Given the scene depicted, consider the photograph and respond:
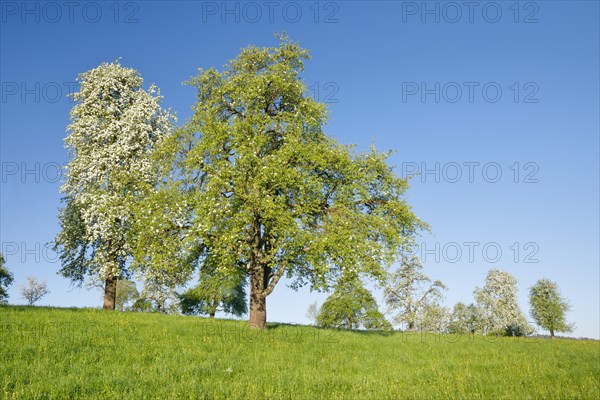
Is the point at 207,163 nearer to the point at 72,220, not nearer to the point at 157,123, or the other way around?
the point at 157,123

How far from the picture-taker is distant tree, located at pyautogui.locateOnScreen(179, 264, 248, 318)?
61419mm

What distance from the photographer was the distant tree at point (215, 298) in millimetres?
61419

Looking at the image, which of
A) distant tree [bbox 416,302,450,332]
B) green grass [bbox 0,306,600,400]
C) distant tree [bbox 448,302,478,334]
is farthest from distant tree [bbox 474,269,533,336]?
green grass [bbox 0,306,600,400]

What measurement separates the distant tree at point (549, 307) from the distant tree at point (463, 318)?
10912 millimetres

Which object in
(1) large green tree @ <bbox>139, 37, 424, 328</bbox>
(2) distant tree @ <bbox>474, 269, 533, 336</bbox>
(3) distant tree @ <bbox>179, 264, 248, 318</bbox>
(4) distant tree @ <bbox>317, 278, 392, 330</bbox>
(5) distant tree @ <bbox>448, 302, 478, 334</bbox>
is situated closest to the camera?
(1) large green tree @ <bbox>139, 37, 424, 328</bbox>

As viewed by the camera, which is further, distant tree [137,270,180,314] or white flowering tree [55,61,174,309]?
distant tree [137,270,180,314]

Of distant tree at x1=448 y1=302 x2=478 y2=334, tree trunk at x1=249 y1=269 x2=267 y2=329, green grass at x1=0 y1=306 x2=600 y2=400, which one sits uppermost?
tree trunk at x1=249 y1=269 x2=267 y2=329

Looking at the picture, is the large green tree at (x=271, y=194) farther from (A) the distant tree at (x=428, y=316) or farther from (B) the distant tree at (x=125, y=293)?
(B) the distant tree at (x=125, y=293)

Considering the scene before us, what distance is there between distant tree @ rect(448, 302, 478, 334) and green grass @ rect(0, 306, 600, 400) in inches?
2650

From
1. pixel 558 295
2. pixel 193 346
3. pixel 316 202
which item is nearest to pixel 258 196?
pixel 316 202

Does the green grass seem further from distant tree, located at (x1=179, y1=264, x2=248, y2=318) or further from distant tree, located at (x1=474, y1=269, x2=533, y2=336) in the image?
distant tree, located at (x1=474, y1=269, x2=533, y2=336)

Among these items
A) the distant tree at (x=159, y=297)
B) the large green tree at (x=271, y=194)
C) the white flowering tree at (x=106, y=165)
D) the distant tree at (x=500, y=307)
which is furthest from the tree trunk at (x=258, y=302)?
the distant tree at (x=500, y=307)

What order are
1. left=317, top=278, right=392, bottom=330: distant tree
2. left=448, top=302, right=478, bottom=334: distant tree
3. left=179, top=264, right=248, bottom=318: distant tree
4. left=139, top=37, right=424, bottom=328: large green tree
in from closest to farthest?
left=139, top=37, right=424, bottom=328: large green tree, left=179, top=264, right=248, bottom=318: distant tree, left=317, top=278, right=392, bottom=330: distant tree, left=448, top=302, right=478, bottom=334: distant tree

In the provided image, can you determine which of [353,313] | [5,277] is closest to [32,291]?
[5,277]
